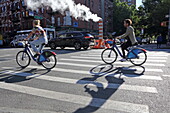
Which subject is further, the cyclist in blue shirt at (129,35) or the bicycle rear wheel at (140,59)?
the bicycle rear wheel at (140,59)

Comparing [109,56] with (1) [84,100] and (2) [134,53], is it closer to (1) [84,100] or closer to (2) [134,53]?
(2) [134,53]

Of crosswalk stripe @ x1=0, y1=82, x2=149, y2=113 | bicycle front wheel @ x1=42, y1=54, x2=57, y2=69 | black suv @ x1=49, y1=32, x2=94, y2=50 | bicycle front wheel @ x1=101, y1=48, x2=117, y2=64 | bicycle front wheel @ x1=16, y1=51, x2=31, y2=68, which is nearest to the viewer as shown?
crosswalk stripe @ x1=0, y1=82, x2=149, y2=113

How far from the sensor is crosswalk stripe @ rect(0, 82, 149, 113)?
2846 millimetres

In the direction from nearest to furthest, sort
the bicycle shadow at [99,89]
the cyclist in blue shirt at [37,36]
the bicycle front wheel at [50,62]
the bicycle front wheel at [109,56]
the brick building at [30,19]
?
the bicycle shadow at [99,89]
the cyclist in blue shirt at [37,36]
the bicycle front wheel at [50,62]
the bicycle front wheel at [109,56]
the brick building at [30,19]

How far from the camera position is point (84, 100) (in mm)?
3240

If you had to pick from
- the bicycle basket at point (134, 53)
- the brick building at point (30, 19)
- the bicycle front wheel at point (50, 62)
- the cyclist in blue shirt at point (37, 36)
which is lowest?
the bicycle front wheel at point (50, 62)

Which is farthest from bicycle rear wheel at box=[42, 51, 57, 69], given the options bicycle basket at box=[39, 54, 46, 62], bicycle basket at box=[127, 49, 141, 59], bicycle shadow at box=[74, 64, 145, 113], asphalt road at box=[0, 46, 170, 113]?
bicycle basket at box=[127, 49, 141, 59]

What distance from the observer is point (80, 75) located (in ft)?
17.1

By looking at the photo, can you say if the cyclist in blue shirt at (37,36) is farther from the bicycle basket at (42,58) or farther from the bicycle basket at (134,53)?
the bicycle basket at (134,53)

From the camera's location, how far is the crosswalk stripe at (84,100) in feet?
9.34

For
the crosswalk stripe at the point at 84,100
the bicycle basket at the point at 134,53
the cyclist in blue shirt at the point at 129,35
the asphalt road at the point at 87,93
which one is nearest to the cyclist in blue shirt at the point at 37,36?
the asphalt road at the point at 87,93

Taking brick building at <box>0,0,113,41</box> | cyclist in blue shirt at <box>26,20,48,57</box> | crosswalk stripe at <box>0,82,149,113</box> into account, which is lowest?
crosswalk stripe at <box>0,82,149,113</box>

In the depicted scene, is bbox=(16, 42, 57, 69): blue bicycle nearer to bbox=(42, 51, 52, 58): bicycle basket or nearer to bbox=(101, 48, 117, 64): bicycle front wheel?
bbox=(42, 51, 52, 58): bicycle basket

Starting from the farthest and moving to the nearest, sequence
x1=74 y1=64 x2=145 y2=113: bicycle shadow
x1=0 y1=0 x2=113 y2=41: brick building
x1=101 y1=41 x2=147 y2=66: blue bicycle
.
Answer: x1=0 y1=0 x2=113 y2=41: brick building, x1=101 y1=41 x2=147 y2=66: blue bicycle, x1=74 y1=64 x2=145 y2=113: bicycle shadow
